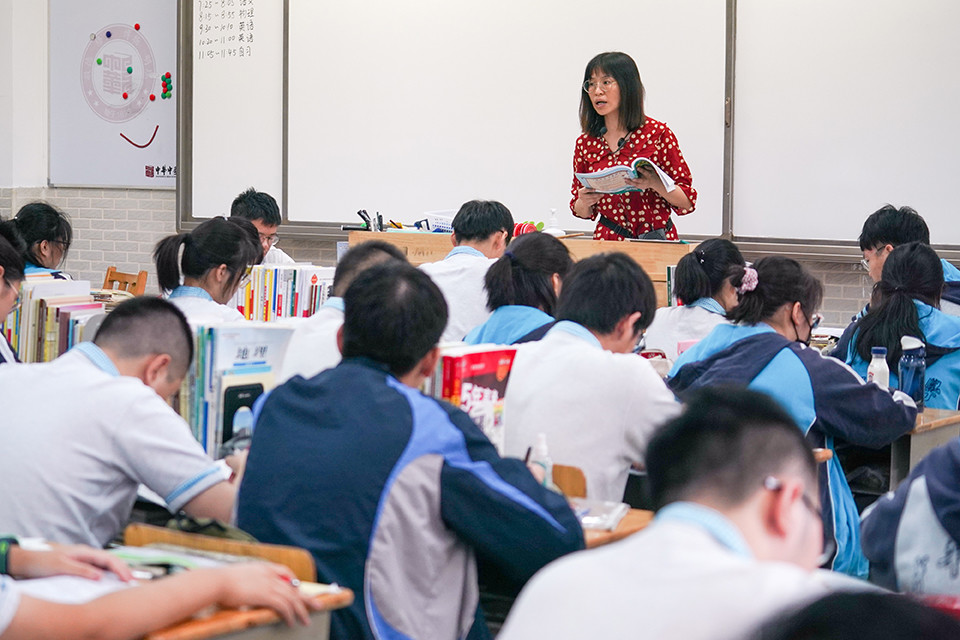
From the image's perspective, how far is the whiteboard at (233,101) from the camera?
7473mm

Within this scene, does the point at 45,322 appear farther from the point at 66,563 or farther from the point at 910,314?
the point at 910,314

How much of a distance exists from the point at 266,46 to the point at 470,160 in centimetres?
171

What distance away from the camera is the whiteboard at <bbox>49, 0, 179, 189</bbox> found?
A: 8.03m

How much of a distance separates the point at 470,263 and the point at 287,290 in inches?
30.0

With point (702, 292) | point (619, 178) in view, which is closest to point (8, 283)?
point (702, 292)

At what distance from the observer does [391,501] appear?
1765mm

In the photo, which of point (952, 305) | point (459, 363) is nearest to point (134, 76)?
point (952, 305)

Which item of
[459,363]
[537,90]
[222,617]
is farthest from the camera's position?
[537,90]

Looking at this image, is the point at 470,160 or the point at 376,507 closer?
the point at 376,507

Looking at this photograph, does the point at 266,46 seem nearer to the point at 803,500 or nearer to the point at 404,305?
the point at 404,305

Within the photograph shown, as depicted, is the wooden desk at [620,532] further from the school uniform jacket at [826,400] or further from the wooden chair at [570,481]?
the school uniform jacket at [826,400]

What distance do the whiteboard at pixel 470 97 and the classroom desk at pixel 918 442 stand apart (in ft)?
9.49

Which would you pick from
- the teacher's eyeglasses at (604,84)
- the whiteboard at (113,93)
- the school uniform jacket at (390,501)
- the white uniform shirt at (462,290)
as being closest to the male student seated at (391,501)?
the school uniform jacket at (390,501)

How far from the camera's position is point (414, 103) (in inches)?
278
